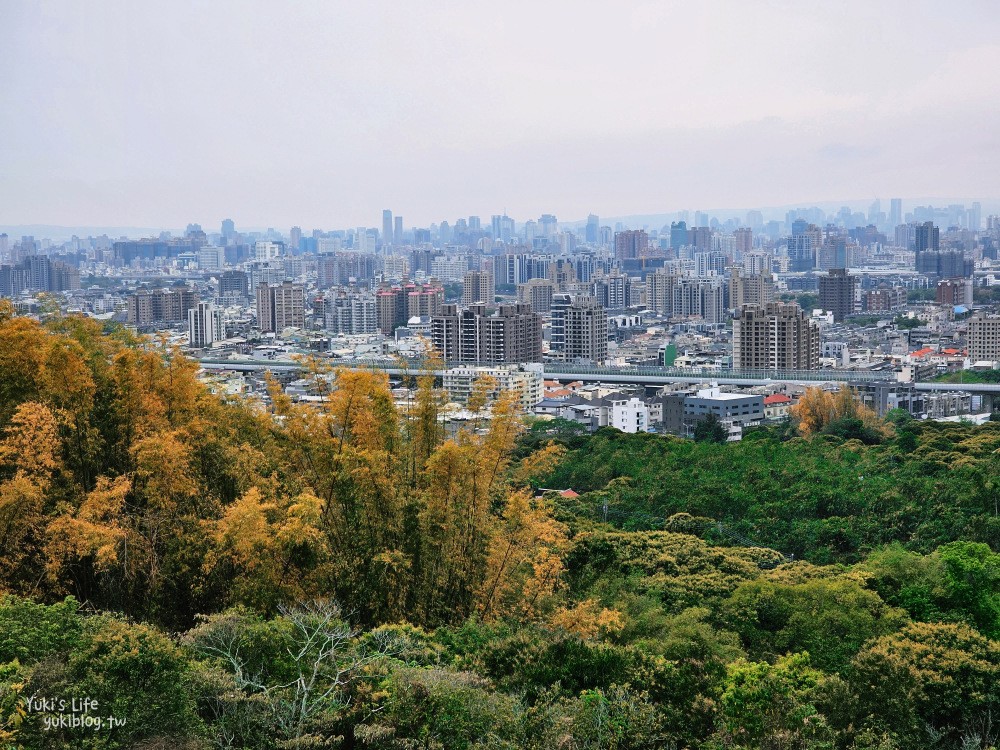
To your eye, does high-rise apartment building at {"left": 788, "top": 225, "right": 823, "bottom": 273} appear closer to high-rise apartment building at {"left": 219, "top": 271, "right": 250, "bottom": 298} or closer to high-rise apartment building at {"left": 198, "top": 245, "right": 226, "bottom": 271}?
high-rise apartment building at {"left": 219, "top": 271, "right": 250, "bottom": 298}

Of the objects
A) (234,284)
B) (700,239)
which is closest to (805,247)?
(700,239)

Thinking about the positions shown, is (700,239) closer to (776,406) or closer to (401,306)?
(401,306)

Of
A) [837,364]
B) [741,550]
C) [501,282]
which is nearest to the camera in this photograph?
[741,550]

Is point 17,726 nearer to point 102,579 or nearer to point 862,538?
point 102,579

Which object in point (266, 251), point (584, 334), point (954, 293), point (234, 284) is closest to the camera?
point (584, 334)

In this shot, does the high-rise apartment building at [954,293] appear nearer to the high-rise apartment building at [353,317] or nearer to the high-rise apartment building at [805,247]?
the high-rise apartment building at [805,247]

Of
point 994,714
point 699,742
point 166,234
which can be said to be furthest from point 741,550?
point 166,234
